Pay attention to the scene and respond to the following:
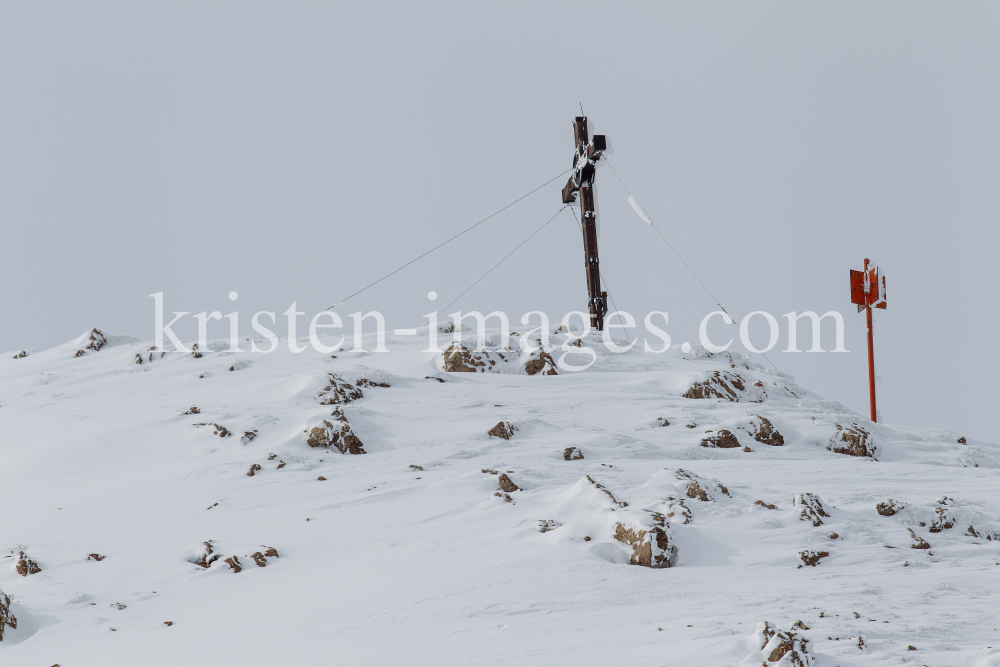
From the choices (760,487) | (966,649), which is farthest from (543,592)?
(760,487)

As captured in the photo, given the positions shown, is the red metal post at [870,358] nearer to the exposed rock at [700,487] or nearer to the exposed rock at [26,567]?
the exposed rock at [700,487]

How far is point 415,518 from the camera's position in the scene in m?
5.87

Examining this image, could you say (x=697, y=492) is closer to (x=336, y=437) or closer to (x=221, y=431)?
(x=336, y=437)

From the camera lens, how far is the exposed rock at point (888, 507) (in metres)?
5.98

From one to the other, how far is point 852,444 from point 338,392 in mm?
6468

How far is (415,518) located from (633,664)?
2745 mm

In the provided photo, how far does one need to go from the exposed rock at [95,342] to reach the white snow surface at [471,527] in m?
2.21

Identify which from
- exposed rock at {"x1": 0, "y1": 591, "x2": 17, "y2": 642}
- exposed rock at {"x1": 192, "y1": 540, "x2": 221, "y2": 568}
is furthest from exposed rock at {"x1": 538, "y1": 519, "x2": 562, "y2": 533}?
exposed rock at {"x1": 0, "y1": 591, "x2": 17, "y2": 642}

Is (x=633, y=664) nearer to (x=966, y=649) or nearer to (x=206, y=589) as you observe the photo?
(x=966, y=649)

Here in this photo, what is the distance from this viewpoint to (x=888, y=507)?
600 cm

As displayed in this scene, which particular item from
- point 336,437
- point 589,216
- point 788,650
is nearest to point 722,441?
point 336,437

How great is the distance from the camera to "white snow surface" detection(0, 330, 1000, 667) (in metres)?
3.95

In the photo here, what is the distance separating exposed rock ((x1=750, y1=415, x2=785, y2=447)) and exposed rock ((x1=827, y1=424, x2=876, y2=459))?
665mm

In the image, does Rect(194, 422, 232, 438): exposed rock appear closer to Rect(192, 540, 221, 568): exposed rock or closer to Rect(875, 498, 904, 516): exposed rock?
Rect(192, 540, 221, 568): exposed rock
